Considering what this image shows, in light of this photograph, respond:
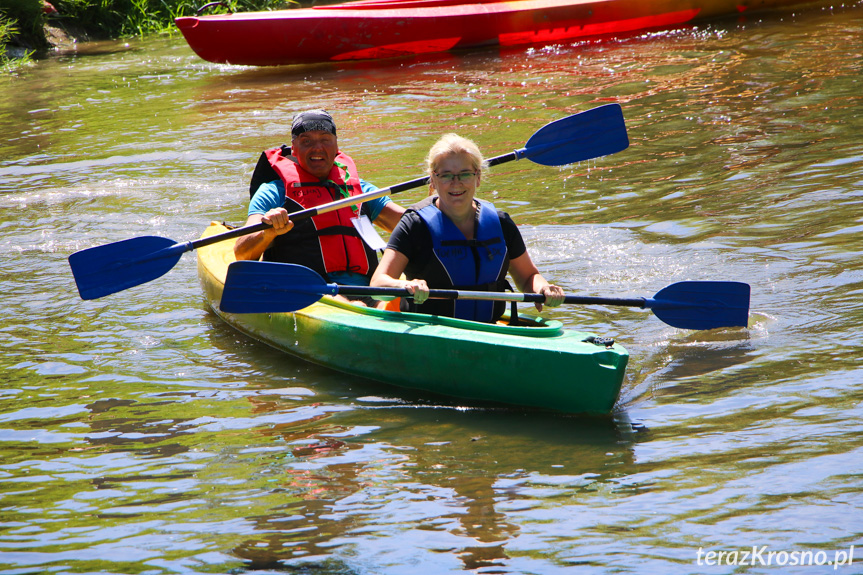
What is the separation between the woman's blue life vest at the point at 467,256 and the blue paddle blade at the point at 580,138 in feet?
3.84

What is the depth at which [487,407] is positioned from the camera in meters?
3.29

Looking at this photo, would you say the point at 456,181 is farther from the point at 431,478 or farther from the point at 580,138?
the point at 580,138

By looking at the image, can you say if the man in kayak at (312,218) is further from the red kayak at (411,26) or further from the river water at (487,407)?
the red kayak at (411,26)

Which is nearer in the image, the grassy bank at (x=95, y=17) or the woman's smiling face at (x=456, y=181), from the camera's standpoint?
the woman's smiling face at (x=456, y=181)

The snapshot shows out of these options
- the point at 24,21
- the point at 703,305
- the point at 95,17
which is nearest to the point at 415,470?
the point at 703,305

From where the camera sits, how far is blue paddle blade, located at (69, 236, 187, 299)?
3838 millimetres

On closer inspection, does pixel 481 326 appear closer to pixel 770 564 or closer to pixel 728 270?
pixel 770 564

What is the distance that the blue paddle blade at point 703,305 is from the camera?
3.56 metres

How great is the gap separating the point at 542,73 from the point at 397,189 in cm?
581

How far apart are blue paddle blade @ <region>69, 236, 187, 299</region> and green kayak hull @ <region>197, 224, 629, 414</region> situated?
0.60 m

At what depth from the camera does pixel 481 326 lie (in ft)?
10.9

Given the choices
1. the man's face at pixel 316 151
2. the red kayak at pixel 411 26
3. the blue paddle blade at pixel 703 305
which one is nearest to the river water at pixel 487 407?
the blue paddle blade at pixel 703 305

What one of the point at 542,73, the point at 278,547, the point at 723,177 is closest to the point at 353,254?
the point at 278,547

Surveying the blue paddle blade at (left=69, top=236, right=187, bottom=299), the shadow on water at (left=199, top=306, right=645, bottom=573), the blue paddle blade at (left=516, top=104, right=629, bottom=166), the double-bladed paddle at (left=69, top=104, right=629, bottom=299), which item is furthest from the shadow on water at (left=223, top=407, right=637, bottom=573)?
the blue paddle blade at (left=516, top=104, right=629, bottom=166)
